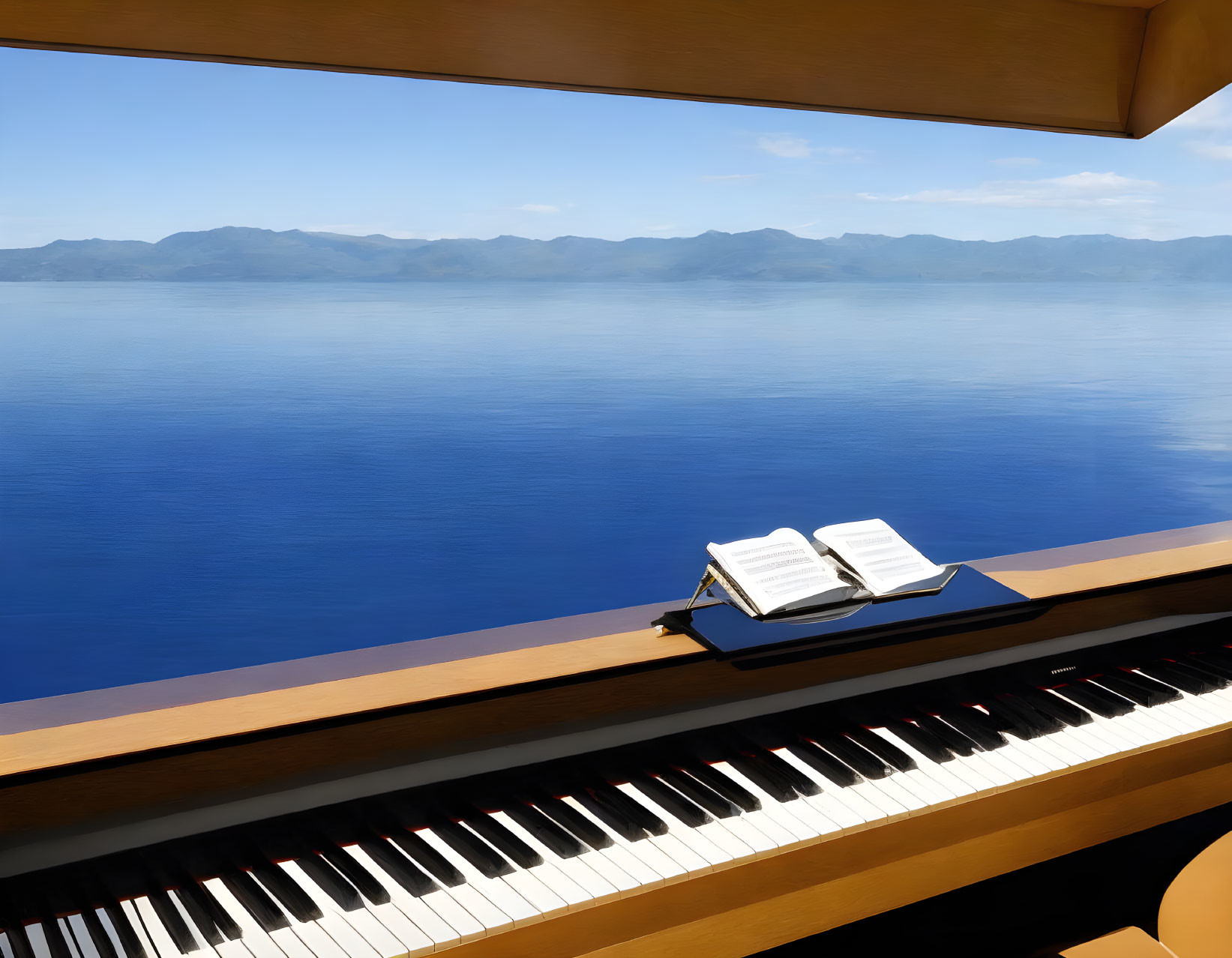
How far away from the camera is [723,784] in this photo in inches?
58.0

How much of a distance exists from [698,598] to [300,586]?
852 cm

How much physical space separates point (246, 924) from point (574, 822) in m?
0.41

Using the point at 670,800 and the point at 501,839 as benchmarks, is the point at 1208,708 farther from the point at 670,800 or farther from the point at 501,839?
the point at 501,839

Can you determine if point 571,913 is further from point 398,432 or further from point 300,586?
point 398,432

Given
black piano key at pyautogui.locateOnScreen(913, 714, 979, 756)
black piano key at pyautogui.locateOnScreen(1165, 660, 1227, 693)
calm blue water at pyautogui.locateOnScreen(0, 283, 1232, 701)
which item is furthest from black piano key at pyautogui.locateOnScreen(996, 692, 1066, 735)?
calm blue water at pyautogui.locateOnScreen(0, 283, 1232, 701)

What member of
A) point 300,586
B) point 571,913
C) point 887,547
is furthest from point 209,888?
Answer: point 300,586

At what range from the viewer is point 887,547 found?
6.31ft

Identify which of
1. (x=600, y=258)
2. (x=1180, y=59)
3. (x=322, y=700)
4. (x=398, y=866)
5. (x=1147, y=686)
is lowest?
(x=398, y=866)

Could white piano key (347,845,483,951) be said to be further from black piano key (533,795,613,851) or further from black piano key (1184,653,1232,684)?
black piano key (1184,653,1232,684)

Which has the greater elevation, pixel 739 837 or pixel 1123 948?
pixel 739 837

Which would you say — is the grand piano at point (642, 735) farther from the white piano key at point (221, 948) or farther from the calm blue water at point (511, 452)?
the calm blue water at point (511, 452)

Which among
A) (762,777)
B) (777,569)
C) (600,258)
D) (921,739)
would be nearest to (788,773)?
(762,777)

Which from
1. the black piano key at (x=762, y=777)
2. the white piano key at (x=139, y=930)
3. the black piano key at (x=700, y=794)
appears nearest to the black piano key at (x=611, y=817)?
the black piano key at (x=700, y=794)

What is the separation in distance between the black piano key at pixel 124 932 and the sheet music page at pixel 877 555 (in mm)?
1184
